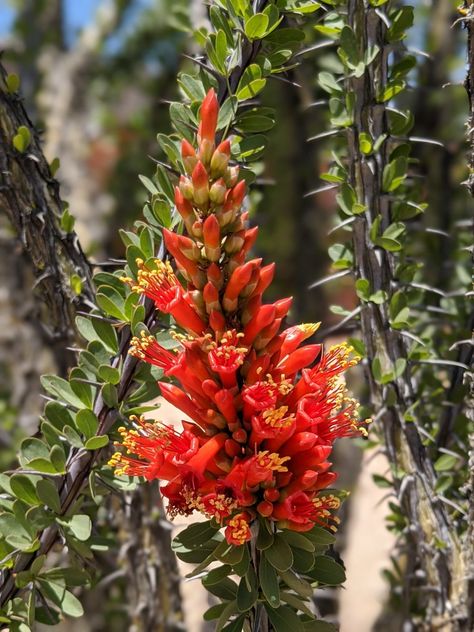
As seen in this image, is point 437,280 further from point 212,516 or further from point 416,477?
point 212,516

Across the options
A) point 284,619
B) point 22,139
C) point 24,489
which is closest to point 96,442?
point 24,489

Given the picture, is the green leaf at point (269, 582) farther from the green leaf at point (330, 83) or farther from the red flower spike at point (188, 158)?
the green leaf at point (330, 83)

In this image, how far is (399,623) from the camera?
1.98 m

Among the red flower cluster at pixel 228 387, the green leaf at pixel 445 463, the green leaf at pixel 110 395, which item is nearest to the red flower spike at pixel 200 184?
the red flower cluster at pixel 228 387

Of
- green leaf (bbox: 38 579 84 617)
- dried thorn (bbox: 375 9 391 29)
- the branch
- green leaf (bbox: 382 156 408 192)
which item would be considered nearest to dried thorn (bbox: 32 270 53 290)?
the branch

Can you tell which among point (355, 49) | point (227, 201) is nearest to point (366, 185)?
point (355, 49)

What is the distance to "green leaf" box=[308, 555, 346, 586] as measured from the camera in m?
1.15

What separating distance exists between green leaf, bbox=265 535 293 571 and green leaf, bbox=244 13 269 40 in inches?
29.4

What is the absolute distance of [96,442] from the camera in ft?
3.98

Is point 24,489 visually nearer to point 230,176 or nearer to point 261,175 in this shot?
point 230,176

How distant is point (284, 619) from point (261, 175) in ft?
5.82

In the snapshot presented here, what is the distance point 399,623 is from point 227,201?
1.37 metres

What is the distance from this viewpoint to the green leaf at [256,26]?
121 cm

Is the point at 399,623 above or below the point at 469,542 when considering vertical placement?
below
